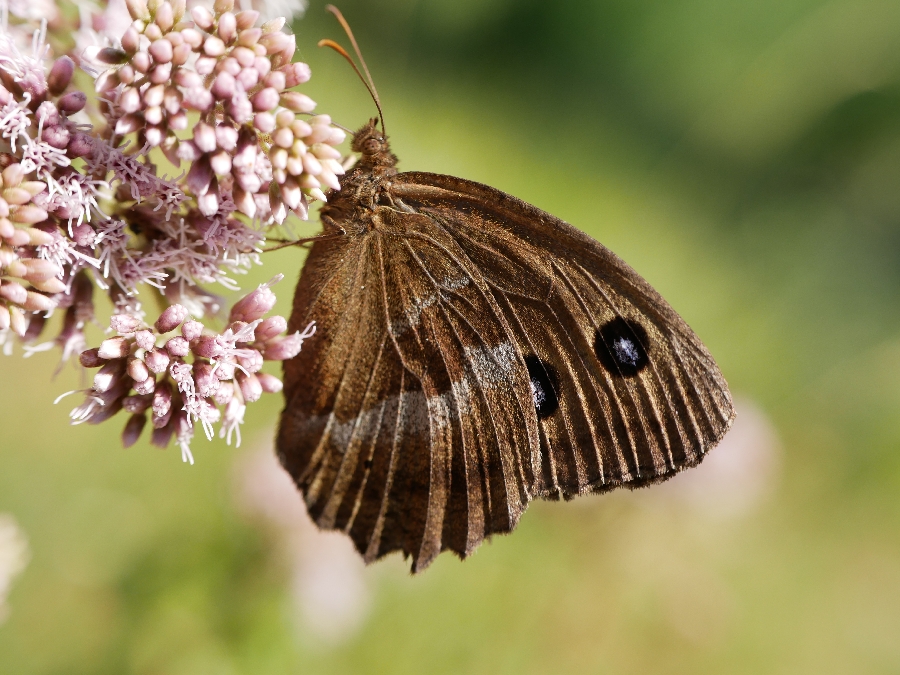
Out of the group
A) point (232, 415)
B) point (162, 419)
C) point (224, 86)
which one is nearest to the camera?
point (224, 86)

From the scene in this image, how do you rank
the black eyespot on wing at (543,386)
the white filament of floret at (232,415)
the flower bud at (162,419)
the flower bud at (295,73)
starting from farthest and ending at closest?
1. the black eyespot on wing at (543,386)
2. the white filament of floret at (232,415)
3. the flower bud at (162,419)
4. the flower bud at (295,73)

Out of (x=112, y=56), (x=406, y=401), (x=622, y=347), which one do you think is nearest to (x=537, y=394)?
(x=622, y=347)

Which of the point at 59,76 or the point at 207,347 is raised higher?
the point at 59,76

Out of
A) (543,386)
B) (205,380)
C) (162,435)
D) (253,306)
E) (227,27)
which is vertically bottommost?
(162,435)

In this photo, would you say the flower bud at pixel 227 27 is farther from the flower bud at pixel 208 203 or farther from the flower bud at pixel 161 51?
the flower bud at pixel 208 203

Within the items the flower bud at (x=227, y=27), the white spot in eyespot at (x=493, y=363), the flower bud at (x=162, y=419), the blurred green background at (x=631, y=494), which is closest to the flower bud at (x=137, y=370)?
the flower bud at (x=162, y=419)

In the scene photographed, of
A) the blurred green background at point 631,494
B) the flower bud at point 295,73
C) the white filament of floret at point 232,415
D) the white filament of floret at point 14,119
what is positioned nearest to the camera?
the white filament of floret at point 14,119

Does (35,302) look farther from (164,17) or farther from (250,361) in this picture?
(164,17)

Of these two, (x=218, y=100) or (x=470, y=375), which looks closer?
(x=218, y=100)
